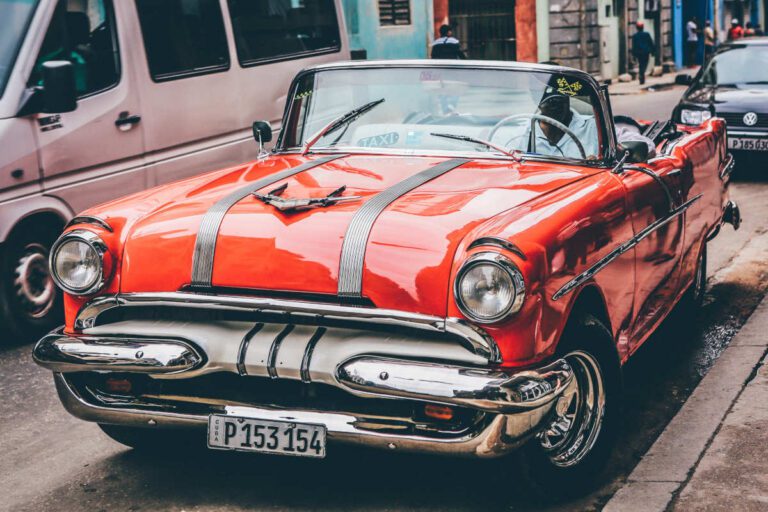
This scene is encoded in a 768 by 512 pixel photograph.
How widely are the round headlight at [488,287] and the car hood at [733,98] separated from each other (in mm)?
9347

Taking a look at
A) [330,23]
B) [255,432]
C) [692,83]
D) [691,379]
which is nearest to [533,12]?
[692,83]

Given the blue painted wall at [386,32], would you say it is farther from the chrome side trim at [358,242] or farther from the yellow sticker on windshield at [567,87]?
the chrome side trim at [358,242]

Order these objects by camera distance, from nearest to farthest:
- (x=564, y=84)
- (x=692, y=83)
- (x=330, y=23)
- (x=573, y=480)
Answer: (x=573, y=480)
(x=564, y=84)
(x=330, y=23)
(x=692, y=83)

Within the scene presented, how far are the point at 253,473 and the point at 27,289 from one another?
2.95 m

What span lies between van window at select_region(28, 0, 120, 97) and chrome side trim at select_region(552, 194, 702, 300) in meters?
3.84

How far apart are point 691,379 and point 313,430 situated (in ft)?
8.42

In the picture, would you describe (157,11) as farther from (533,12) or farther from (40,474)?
(533,12)

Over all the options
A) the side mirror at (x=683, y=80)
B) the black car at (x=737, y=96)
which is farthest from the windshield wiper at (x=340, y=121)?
the side mirror at (x=683, y=80)

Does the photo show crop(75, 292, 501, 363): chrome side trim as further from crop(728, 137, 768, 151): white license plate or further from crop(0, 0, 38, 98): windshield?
crop(728, 137, 768, 151): white license plate

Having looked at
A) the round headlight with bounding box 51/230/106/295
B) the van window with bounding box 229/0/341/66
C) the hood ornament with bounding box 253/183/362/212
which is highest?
the van window with bounding box 229/0/341/66

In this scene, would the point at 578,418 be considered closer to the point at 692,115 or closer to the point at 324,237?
the point at 324,237

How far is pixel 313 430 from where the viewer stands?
149 inches

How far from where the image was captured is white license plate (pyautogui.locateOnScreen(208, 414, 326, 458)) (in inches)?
149

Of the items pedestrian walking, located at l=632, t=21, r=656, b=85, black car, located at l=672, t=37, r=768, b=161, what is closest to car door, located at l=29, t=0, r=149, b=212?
black car, located at l=672, t=37, r=768, b=161
